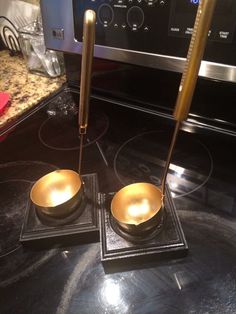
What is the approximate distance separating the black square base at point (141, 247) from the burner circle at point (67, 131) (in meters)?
0.30

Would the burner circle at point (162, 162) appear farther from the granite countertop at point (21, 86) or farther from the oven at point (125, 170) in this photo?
the granite countertop at point (21, 86)

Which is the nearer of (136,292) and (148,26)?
(136,292)

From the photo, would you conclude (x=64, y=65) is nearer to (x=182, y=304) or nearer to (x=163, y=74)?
(x=163, y=74)

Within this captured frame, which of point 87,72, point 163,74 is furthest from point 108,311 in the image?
point 163,74

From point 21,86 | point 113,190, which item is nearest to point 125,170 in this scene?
point 113,190

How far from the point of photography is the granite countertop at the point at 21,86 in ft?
2.56

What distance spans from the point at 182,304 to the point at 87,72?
36 centimetres

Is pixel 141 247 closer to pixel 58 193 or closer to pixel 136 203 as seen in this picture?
pixel 136 203

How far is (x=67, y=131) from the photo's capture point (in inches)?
30.4

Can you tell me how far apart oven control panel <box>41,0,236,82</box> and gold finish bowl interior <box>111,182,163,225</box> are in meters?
0.28

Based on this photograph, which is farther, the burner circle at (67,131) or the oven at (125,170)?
the burner circle at (67,131)

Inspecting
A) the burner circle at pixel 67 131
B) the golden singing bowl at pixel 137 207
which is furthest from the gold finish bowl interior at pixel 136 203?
the burner circle at pixel 67 131

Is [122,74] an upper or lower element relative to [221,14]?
lower

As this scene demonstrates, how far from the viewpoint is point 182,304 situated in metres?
0.41
